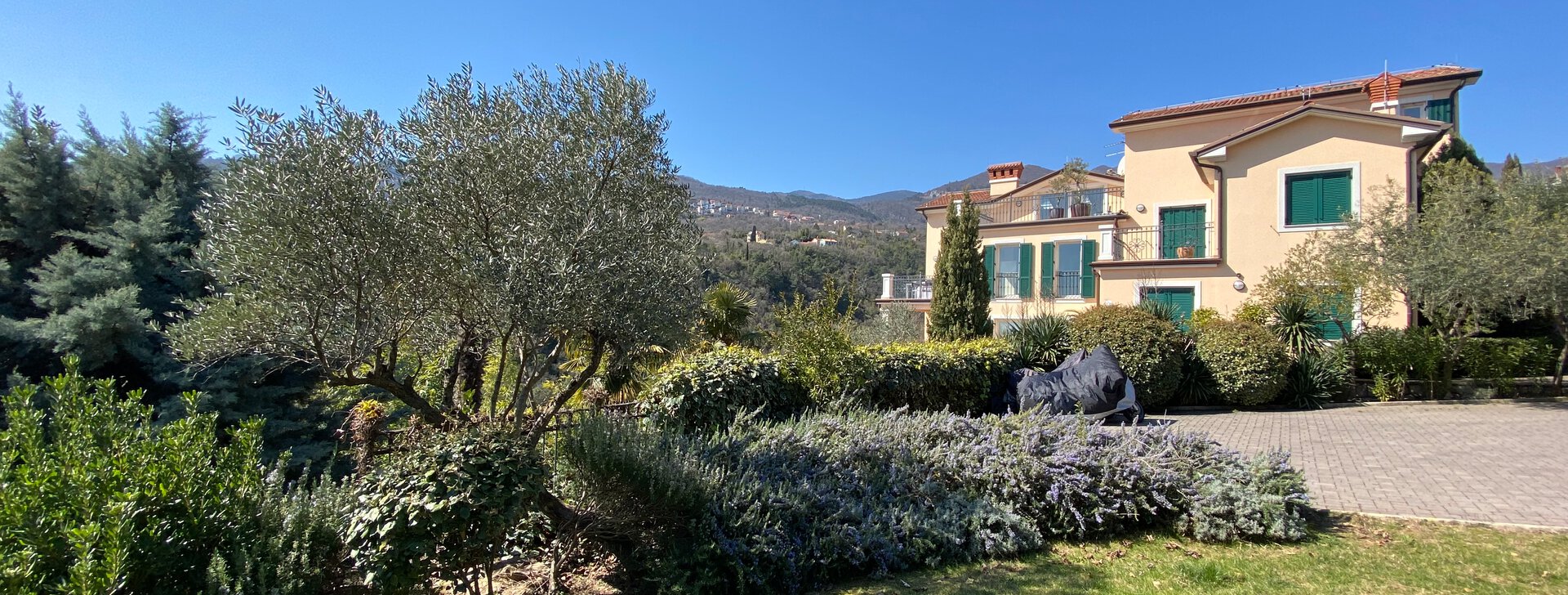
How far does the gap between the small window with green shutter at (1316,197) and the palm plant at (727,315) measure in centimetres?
1471

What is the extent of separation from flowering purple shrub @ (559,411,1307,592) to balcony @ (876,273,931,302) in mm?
18262

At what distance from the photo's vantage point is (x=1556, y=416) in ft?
35.0

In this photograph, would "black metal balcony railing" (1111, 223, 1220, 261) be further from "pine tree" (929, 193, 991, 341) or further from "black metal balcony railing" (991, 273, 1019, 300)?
"pine tree" (929, 193, 991, 341)

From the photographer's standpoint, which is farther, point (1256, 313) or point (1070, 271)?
point (1070, 271)

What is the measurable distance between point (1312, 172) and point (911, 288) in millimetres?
12494

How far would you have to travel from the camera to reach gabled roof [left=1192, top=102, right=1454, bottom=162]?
50.2ft

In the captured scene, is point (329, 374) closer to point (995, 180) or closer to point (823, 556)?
point (823, 556)

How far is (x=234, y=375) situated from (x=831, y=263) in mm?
37170

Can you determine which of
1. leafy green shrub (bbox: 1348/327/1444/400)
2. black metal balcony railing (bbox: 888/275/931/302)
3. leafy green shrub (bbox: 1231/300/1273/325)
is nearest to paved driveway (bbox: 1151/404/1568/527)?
leafy green shrub (bbox: 1348/327/1444/400)

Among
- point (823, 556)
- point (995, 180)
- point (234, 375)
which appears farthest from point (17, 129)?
point (995, 180)

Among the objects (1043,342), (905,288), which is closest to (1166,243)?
(905,288)

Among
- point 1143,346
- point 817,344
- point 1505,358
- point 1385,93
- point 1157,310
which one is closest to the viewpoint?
point 817,344

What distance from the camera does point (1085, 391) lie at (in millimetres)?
10234

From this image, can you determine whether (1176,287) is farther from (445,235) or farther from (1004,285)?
(445,235)
